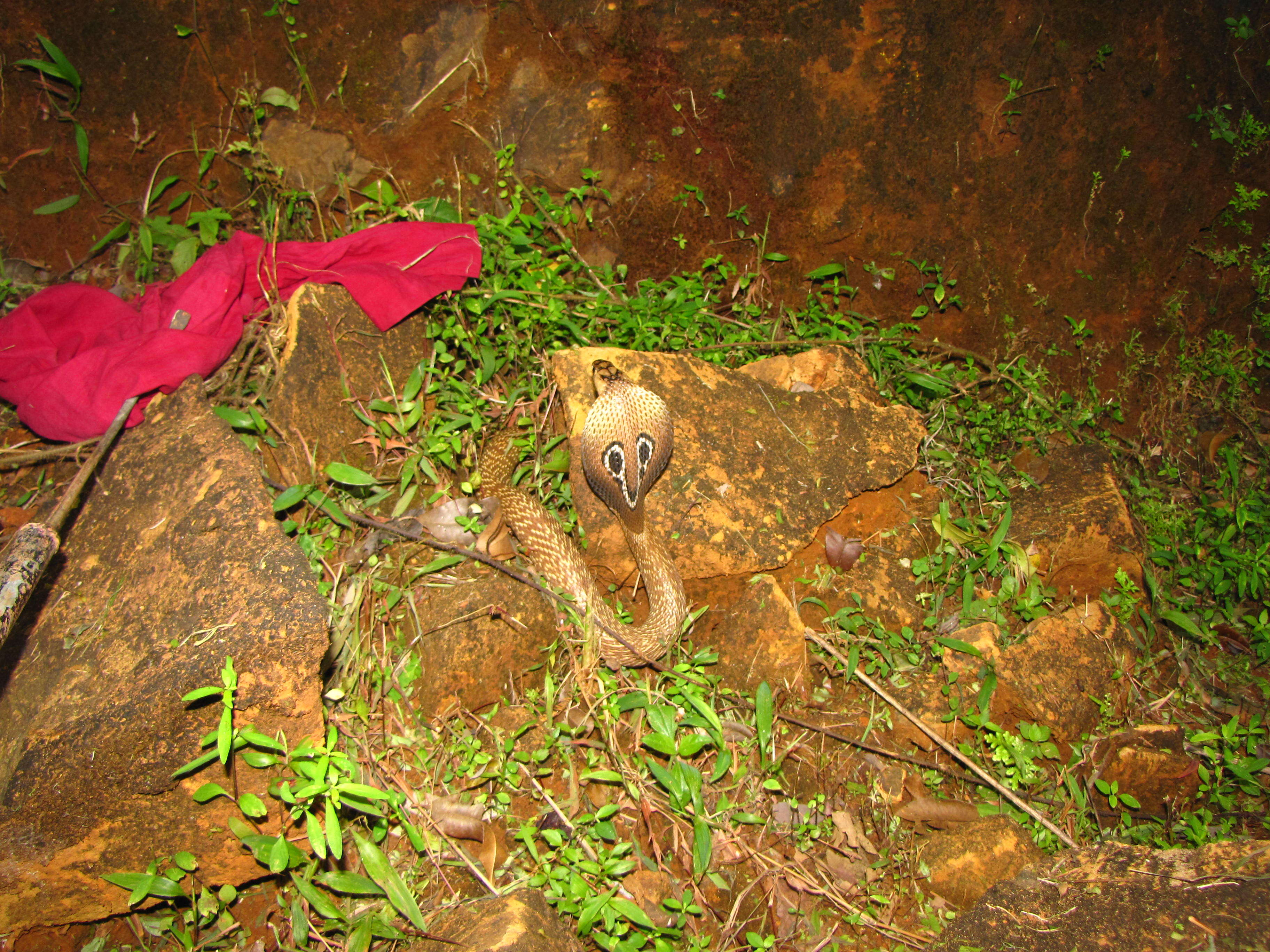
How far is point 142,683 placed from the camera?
Result: 2.13 meters

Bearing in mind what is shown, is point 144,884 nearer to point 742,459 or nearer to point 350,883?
point 350,883

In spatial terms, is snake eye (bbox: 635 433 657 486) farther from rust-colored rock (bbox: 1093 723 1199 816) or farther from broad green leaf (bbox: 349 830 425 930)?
rust-colored rock (bbox: 1093 723 1199 816)

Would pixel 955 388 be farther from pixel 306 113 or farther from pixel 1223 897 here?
pixel 306 113

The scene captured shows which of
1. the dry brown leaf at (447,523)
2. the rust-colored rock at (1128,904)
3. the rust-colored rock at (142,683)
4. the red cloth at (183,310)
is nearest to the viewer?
the rust-colored rock at (1128,904)

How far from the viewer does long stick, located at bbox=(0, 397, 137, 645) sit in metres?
1.98

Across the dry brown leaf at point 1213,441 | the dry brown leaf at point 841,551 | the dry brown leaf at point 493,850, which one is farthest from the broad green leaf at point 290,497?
the dry brown leaf at point 1213,441

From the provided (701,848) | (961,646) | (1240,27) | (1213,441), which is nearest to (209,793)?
(701,848)

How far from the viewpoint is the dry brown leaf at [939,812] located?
253 cm

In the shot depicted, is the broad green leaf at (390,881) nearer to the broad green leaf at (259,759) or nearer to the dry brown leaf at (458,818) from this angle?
the dry brown leaf at (458,818)

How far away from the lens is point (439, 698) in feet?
8.57

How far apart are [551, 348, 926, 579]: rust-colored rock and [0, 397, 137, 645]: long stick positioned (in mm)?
1835

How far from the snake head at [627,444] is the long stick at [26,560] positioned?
1.79 metres

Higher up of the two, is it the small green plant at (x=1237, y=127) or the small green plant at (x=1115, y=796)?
the small green plant at (x=1237, y=127)

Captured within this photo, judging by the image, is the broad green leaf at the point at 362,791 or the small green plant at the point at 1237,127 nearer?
the broad green leaf at the point at 362,791
